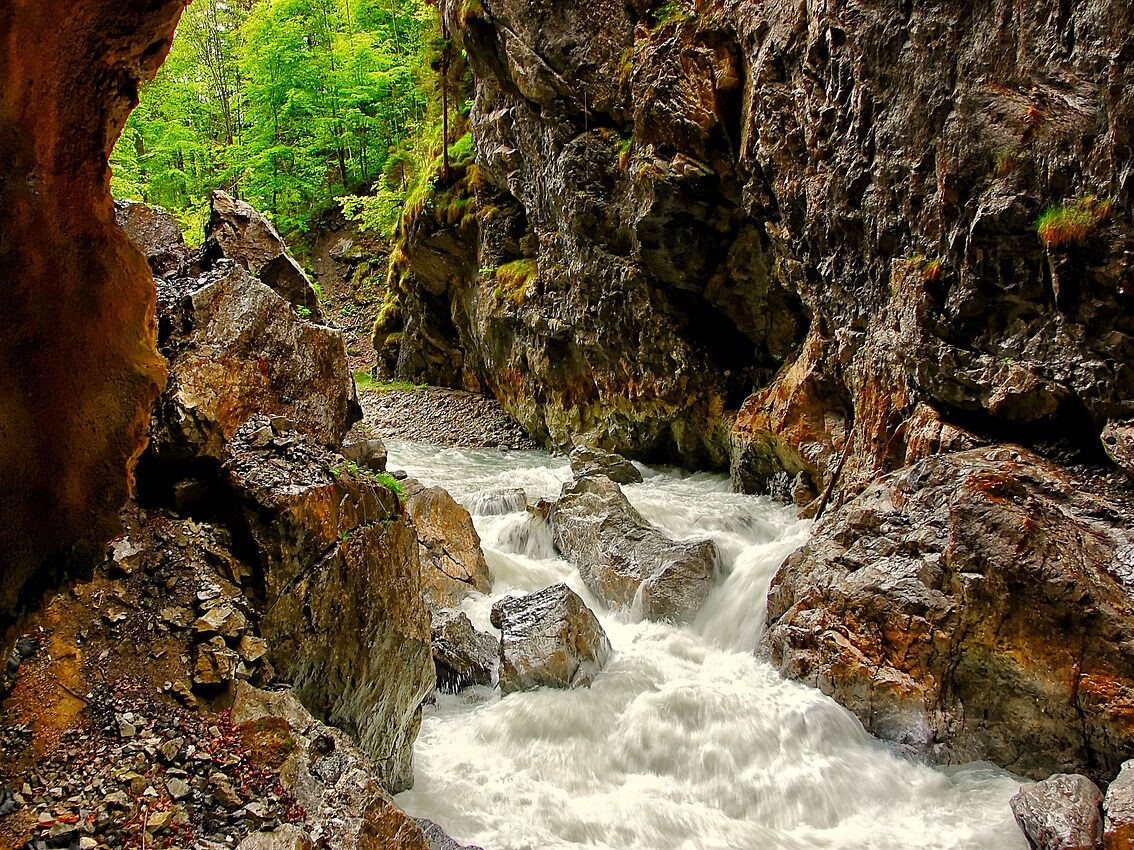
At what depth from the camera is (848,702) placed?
678 centimetres

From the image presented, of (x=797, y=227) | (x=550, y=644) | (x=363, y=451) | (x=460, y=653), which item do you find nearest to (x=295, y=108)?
(x=797, y=227)

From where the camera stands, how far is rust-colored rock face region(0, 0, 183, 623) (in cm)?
239

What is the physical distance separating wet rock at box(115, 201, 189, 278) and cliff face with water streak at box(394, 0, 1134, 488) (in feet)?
26.1

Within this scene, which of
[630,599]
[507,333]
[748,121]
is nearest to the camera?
[630,599]

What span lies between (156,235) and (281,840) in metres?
5.04

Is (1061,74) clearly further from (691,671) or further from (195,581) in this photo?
(195,581)

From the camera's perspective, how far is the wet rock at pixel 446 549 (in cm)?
935

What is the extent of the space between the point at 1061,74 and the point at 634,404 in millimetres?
11021

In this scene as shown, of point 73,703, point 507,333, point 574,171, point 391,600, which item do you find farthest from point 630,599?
point 507,333

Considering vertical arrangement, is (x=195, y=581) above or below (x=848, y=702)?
above

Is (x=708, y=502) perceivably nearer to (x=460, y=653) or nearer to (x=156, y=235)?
(x=460, y=653)

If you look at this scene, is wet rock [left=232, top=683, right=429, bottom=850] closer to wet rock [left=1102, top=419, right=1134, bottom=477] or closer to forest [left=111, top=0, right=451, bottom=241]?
wet rock [left=1102, top=419, right=1134, bottom=477]

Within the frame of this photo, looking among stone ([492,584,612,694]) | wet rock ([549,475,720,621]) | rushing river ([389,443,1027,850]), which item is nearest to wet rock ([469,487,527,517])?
wet rock ([549,475,720,621])

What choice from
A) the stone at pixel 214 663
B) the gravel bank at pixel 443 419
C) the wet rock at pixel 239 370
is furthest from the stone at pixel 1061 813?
the gravel bank at pixel 443 419
